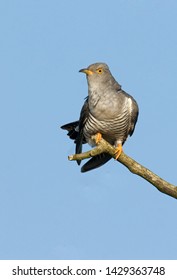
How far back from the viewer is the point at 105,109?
29.5 ft

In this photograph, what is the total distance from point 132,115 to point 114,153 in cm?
116

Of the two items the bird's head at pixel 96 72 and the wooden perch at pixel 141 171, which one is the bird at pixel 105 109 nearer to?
the bird's head at pixel 96 72

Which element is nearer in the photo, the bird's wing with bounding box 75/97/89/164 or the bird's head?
the bird's head

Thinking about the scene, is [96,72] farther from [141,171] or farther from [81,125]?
[141,171]

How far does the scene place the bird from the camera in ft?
29.6

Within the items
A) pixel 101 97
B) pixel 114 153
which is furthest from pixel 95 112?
pixel 114 153

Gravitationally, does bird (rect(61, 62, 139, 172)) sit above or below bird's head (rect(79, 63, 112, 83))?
below

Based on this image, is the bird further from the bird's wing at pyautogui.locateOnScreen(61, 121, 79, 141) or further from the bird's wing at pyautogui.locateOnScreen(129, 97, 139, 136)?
the bird's wing at pyautogui.locateOnScreen(61, 121, 79, 141)

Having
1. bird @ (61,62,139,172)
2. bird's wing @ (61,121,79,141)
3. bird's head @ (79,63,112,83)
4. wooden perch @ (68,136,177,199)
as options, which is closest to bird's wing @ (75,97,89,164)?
bird @ (61,62,139,172)

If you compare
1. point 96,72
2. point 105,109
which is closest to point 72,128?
point 105,109

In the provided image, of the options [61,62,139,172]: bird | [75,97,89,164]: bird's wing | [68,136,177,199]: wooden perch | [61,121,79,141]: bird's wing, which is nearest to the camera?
[68,136,177,199]: wooden perch

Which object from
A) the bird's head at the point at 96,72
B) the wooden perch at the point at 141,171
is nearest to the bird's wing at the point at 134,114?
the bird's head at the point at 96,72
